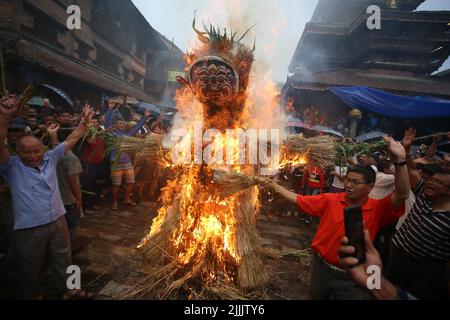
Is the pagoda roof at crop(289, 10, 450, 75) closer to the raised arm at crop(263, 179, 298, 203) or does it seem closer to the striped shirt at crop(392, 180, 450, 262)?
the striped shirt at crop(392, 180, 450, 262)

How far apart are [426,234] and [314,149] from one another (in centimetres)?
160

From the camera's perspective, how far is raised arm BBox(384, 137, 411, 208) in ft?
8.68

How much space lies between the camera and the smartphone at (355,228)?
1671 mm

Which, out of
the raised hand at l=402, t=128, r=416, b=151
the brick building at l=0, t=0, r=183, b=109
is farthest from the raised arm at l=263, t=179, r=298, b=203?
the brick building at l=0, t=0, r=183, b=109

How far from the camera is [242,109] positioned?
3.98 meters

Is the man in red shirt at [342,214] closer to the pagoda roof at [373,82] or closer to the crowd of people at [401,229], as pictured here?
the crowd of people at [401,229]

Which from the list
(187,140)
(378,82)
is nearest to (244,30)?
(187,140)

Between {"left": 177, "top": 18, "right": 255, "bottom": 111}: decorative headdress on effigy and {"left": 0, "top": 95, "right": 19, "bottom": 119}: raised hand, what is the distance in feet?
6.45

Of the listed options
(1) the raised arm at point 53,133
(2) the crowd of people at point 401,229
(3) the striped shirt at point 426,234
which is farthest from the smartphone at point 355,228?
(1) the raised arm at point 53,133

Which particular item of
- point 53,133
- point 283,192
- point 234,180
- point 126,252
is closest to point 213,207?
point 234,180

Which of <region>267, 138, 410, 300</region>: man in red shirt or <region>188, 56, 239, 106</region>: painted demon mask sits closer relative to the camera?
<region>267, 138, 410, 300</region>: man in red shirt

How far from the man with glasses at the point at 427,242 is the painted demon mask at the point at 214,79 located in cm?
221
